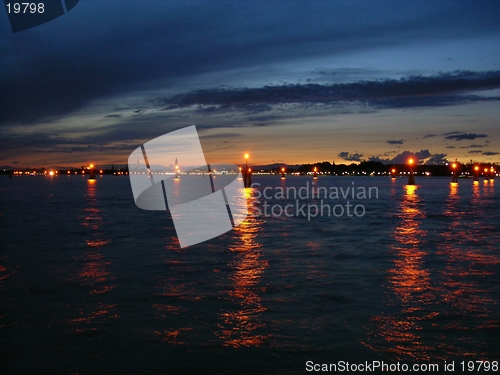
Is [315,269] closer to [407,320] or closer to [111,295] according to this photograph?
[407,320]

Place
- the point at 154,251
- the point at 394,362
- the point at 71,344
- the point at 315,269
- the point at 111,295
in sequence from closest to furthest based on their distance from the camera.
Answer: the point at 394,362
the point at 71,344
the point at 111,295
the point at 315,269
the point at 154,251

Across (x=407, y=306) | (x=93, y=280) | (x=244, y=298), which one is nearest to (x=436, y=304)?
(x=407, y=306)

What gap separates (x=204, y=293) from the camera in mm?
10406

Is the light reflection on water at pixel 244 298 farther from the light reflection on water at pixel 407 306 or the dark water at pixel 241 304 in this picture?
the light reflection on water at pixel 407 306

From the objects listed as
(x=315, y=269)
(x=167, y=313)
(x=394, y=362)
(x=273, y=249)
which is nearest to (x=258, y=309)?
(x=167, y=313)

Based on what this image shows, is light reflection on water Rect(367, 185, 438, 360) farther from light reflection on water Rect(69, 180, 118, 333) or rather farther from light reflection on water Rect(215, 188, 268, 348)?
light reflection on water Rect(69, 180, 118, 333)

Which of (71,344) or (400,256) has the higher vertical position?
(71,344)

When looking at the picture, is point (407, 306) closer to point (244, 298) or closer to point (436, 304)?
point (436, 304)

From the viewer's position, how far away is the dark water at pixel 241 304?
23.2 feet

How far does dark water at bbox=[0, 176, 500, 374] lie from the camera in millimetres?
7062

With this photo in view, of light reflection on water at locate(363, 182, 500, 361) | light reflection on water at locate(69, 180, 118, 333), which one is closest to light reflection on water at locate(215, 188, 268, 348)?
light reflection on water at locate(363, 182, 500, 361)

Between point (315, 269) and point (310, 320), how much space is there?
4493 mm

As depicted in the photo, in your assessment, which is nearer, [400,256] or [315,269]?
[315,269]

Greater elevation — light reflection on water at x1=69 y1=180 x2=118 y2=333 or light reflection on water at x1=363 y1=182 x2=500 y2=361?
light reflection on water at x1=69 y1=180 x2=118 y2=333
